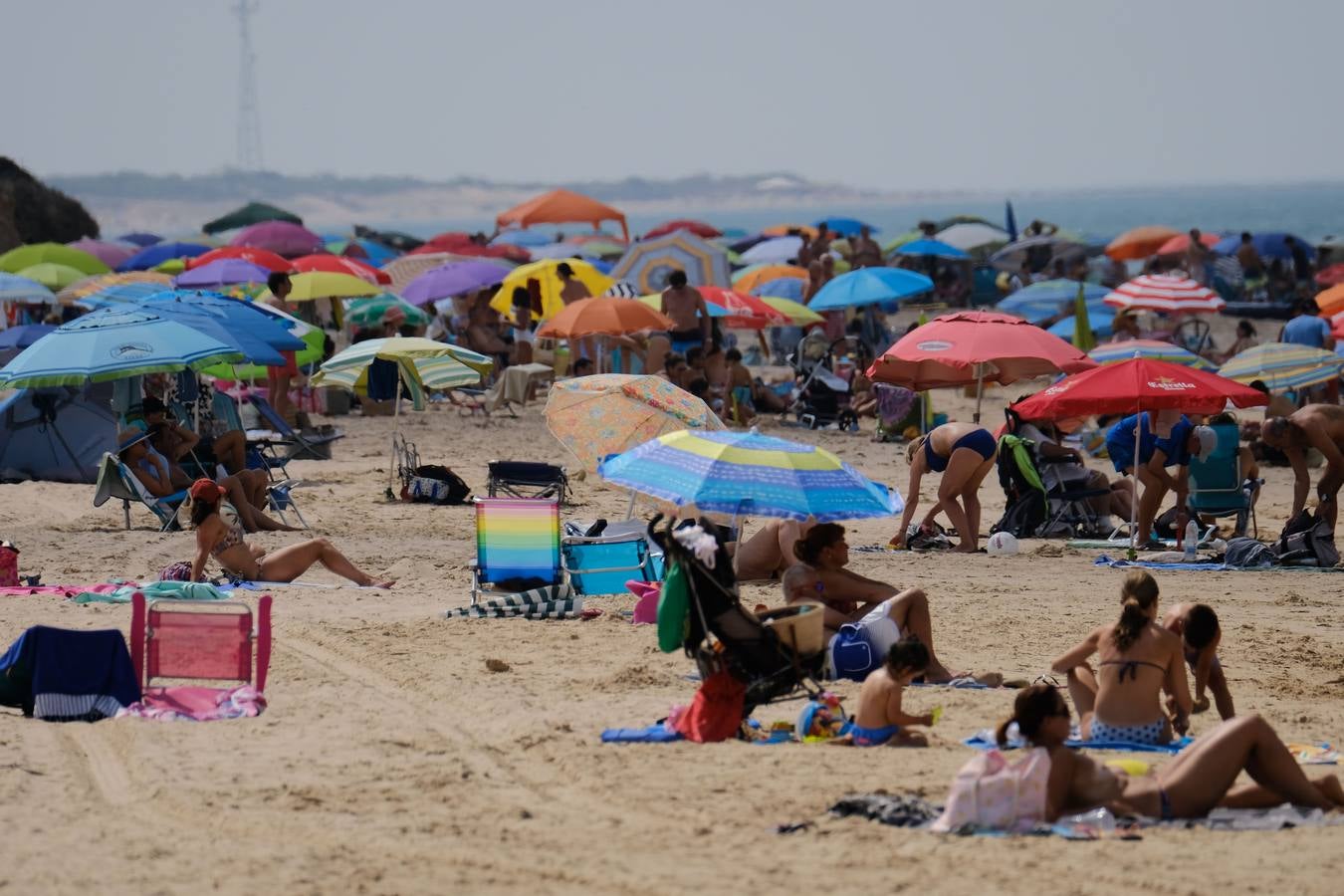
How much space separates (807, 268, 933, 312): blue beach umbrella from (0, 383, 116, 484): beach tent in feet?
26.8

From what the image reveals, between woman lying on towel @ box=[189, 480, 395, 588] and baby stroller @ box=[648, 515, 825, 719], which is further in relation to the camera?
woman lying on towel @ box=[189, 480, 395, 588]

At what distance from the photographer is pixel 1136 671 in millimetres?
6828

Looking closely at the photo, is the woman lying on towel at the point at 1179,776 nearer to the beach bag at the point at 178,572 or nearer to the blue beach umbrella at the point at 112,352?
the beach bag at the point at 178,572

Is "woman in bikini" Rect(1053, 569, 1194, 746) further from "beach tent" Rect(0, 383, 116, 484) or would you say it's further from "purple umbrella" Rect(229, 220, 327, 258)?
"purple umbrella" Rect(229, 220, 327, 258)

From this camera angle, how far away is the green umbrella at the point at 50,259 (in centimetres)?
2694

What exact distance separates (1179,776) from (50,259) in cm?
2368

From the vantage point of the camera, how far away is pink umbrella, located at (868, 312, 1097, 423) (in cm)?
1209

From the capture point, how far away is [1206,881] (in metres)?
5.27

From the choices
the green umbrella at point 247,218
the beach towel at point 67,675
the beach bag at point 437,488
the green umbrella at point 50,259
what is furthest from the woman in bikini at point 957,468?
the green umbrella at point 247,218

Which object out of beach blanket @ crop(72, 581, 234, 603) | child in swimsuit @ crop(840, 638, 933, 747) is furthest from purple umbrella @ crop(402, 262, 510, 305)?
child in swimsuit @ crop(840, 638, 933, 747)

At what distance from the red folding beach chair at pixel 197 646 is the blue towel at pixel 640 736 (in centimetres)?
148

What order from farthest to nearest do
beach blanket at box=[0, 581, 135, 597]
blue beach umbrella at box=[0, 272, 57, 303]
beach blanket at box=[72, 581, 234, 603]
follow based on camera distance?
blue beach umbrella at box=[0, 272, 57, 303] → beach blanket at box=[0, 581, 135, 597] → beach blanket at box=[72, 581, 234, 603]

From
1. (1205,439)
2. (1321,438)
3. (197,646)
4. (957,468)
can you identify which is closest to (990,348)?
(957,468)

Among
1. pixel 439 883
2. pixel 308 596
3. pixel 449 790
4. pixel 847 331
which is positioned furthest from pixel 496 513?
pixel 847 331
